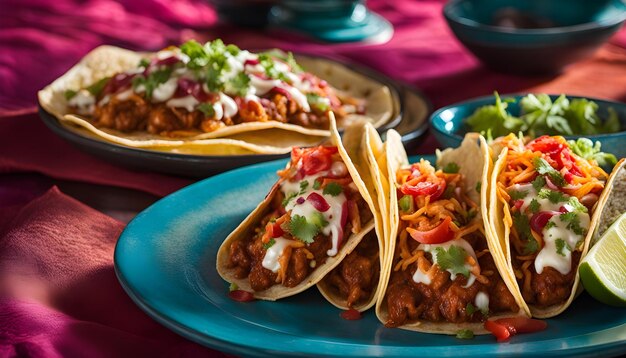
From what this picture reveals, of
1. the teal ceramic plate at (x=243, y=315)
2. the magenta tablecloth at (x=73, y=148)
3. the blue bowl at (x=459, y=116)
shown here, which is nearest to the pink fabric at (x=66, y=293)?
the magenta tablecloth at (x=73, y=148)

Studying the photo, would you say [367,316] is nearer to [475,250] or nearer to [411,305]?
[411,305]

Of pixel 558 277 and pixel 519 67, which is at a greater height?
Result: pixel 558 277

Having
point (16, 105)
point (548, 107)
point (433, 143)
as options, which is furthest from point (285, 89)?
point (16, 105)

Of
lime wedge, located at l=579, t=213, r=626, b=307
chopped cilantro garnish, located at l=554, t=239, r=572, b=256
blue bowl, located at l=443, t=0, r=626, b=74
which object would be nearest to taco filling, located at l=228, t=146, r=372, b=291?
chopped cilantro garnish, located at l=554, t=239, r=572, b=256

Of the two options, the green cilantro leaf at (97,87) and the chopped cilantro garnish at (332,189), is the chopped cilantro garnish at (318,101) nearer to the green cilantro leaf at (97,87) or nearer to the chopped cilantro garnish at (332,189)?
the green cilantro leaf at (97,87)

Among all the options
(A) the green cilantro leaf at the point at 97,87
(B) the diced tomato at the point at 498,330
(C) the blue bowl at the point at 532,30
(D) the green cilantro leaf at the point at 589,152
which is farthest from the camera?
(C) the blue bowl at the point at 532,30

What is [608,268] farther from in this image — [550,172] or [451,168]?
[451,168]
